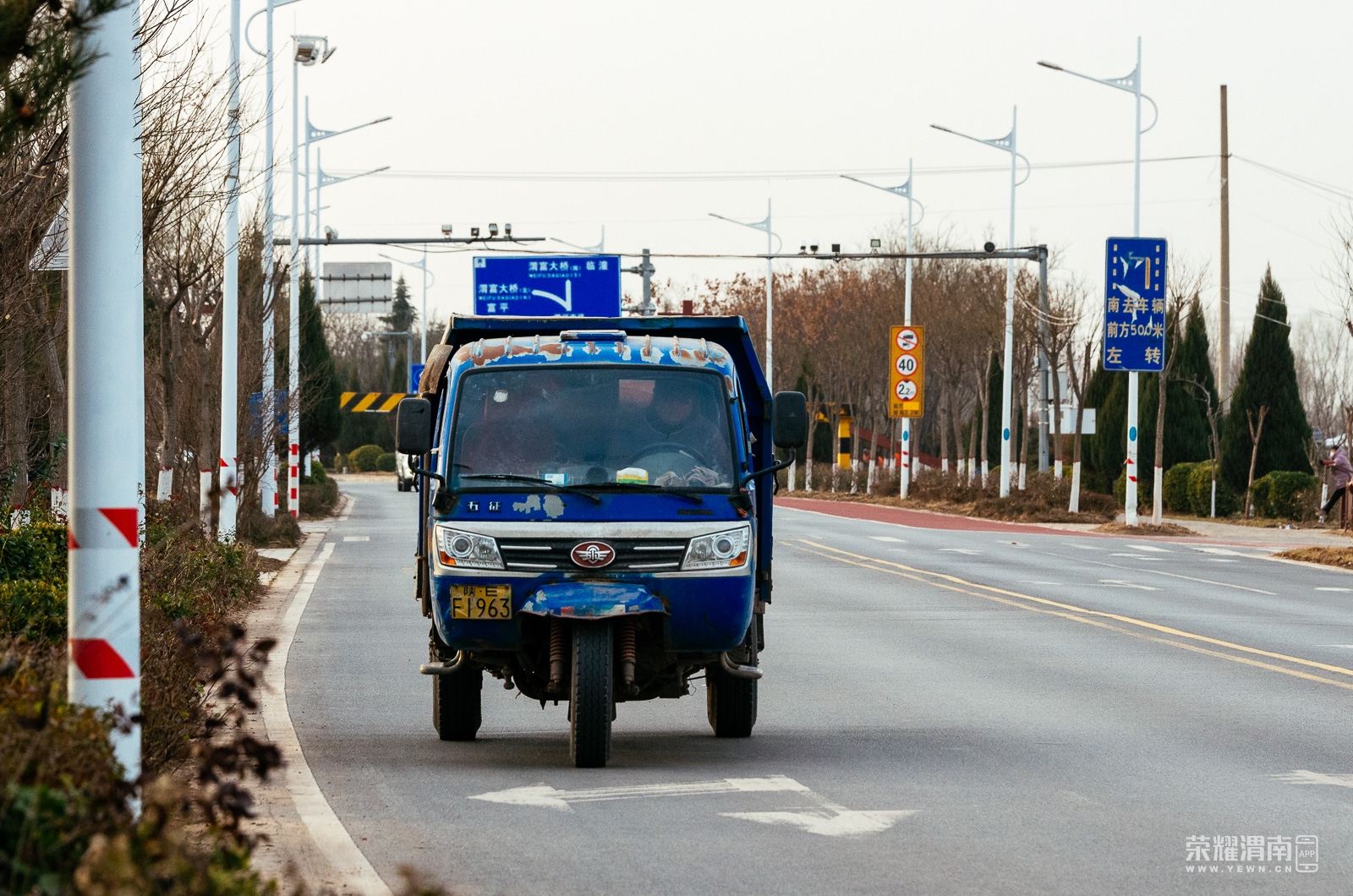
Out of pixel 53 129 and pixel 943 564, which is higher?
pixel 53 129

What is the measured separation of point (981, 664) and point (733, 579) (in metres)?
5.51

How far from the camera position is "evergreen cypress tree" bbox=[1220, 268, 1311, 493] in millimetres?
45719

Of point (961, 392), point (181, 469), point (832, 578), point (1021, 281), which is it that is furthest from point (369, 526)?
point (961, 392)

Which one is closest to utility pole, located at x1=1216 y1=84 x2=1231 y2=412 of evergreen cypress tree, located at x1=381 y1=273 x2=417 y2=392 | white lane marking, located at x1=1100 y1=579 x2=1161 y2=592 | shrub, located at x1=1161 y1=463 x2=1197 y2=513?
shrub, located at x1=1161 y1=463 x2=1197 y2=513

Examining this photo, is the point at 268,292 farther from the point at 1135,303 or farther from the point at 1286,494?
the point at 1286,494

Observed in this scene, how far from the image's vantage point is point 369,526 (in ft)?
127

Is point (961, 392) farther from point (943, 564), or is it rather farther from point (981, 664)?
point (981, 664)

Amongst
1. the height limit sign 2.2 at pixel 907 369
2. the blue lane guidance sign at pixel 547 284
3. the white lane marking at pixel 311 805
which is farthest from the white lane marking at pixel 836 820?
the height limit sign 2.2 at pixel 907 369

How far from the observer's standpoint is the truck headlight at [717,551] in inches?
378

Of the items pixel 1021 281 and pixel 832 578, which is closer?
pixel 832 578

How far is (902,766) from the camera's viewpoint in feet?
31.8

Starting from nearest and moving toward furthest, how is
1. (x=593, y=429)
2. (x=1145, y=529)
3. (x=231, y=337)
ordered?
1. (x=593, y=429)
2. (x=231, y=337)
3. (x=1145, y=529)

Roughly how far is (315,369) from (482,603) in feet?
141

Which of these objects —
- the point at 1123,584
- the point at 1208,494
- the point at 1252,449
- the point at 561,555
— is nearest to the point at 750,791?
the point at 561,555
